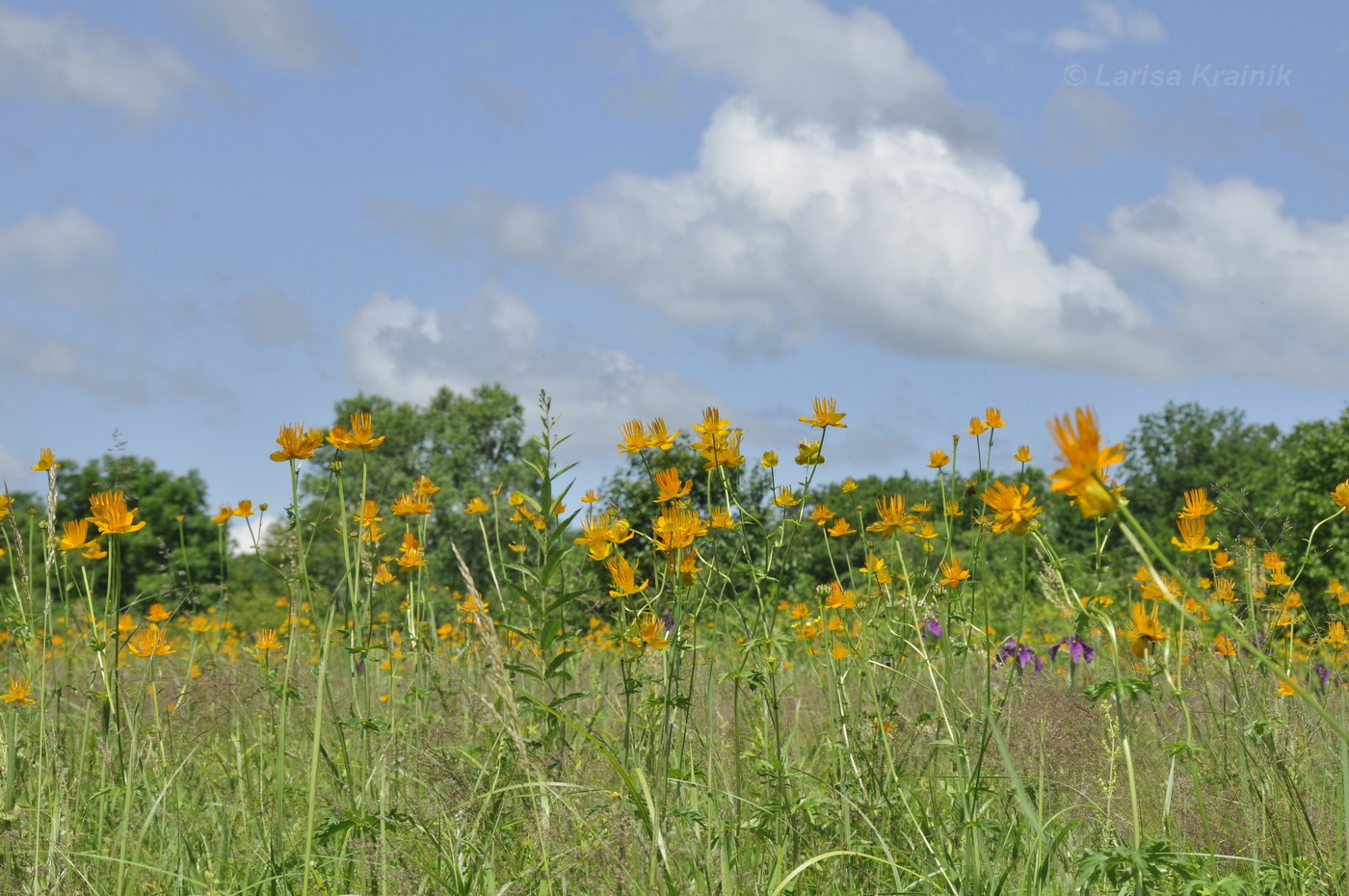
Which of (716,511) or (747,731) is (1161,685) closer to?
(747,731)

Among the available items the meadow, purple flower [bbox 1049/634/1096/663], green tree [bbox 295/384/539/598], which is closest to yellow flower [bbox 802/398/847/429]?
the meadow

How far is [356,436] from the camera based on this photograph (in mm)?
2186

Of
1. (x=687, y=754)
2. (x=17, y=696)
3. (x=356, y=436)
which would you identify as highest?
(x=356, y=436)

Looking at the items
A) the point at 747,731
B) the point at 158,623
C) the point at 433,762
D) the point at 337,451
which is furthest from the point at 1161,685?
the point at 158,623

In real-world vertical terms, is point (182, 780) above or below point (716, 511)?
below

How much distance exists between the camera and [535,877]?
2104mm

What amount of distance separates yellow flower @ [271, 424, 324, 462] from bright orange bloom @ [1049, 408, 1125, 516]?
4.97 feet

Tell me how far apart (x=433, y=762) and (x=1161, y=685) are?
10.9 ft

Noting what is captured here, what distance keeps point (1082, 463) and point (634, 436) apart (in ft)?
5.00

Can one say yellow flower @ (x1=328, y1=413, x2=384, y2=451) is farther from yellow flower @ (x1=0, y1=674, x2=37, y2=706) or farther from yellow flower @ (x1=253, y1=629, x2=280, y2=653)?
yellow flower @ (x1=0, y1=674, x2=37, y2=706)

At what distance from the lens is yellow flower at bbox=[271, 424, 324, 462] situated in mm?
2074

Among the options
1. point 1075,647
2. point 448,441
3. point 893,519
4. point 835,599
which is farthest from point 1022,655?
point 448,441

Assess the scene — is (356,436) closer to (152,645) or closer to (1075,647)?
(152,645)

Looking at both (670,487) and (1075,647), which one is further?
(1075,647)
